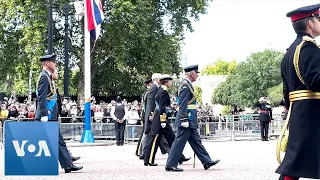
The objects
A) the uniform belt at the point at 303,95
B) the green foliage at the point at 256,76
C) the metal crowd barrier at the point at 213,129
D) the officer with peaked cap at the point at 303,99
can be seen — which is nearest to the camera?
the officer with peaked cap at the point at 303,99

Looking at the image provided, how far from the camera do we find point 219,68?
18638 cm

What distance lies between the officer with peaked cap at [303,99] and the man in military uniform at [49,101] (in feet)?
20.2

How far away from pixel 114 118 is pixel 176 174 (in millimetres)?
→ 12829

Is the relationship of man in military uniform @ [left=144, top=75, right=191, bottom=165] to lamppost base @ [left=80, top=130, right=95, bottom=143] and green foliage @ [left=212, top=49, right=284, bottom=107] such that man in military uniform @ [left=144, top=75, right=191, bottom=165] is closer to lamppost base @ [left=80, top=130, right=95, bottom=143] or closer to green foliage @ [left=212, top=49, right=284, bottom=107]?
lamppost base @ [left=80, top=130, right=95, bottom=143]

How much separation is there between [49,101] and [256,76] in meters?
91.4

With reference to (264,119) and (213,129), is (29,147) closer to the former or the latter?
(264,119)

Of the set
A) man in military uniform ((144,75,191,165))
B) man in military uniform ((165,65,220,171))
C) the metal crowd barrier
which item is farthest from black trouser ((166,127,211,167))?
the metal crowd barrier

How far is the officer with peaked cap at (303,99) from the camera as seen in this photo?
5777 millimetres

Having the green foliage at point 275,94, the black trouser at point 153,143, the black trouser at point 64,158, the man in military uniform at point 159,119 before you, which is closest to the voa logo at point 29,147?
the black trouser at point 64,158

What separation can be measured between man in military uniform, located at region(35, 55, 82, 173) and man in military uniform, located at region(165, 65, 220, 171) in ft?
5.67

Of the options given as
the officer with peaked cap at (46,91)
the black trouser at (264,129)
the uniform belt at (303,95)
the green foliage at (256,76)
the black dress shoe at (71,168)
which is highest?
the green foliage at (256,76)

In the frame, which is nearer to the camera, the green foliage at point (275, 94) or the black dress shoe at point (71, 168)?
the black dress shoe at point (71, 168)

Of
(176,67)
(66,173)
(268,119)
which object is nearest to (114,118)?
(268,119)

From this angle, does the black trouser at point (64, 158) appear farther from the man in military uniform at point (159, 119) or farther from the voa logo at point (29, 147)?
the voa logo at point (29, 147)
